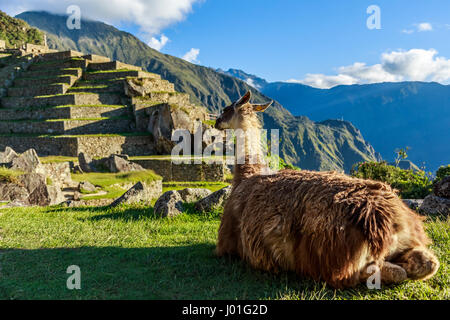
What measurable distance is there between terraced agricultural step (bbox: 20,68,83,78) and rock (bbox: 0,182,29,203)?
22.8 m

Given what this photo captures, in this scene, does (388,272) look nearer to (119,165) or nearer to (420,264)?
(420,264)

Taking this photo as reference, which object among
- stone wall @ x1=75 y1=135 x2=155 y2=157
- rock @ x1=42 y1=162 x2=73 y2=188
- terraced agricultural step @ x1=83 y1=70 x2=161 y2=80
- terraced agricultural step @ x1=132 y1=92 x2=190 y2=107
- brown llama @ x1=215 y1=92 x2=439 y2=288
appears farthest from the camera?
terraced agricultural step @ x1=83 y1=70 x2=161 y2=80

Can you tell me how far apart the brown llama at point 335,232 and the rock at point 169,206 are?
10.3 ft

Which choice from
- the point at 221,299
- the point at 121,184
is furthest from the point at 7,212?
the point at 121,184

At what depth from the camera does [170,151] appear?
2584 cm

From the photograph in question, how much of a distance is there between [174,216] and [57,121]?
2221cm

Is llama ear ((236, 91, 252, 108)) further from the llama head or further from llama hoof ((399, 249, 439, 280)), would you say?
llama hoof ((399, 249, 439, 280))

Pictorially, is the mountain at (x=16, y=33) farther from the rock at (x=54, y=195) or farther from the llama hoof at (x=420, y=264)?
the llama hoof at (x=420, y=264)

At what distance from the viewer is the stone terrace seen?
2447 centimetres

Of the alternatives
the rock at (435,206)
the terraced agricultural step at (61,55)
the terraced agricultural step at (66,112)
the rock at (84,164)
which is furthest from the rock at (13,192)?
the terraced agricultural step at (61,55)

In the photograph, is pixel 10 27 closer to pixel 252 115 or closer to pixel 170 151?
pixel 170 151

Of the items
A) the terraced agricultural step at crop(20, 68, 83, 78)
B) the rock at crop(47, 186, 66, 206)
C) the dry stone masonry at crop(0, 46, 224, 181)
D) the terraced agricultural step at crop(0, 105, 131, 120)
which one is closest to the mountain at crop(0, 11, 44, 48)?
the terraced agricultural step at crop(20, 68, 83, 78)

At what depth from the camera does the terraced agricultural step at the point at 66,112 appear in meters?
25.4

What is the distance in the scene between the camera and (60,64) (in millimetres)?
31984
